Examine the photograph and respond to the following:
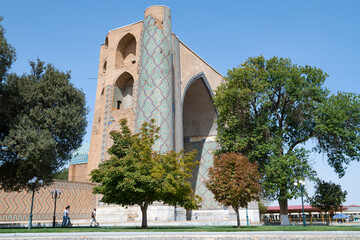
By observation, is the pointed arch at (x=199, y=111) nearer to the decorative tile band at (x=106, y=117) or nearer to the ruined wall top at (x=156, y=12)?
the ruined wall top at (x=156, y=12)

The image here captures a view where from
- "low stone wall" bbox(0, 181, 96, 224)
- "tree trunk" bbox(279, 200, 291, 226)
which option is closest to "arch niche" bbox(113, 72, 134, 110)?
"low stone wall" bbox(0, 181, 96, 224)

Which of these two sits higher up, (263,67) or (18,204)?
(263,67)

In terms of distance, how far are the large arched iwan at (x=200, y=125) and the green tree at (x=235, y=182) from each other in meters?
11.0

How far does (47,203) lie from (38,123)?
9.31 metres

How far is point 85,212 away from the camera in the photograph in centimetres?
2095

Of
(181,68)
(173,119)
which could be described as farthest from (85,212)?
(181,68)

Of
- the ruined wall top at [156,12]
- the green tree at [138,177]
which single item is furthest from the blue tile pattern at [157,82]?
the green tree at [138,177]

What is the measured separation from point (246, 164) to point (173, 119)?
7235 millimetres

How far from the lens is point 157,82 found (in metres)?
19.9

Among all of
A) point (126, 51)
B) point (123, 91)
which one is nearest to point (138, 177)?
point (123, 91)

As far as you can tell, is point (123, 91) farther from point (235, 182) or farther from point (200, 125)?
point (235, 182)

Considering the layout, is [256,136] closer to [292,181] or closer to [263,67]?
[292,181]

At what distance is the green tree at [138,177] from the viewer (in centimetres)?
1188

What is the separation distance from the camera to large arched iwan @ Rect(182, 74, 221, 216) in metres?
25.8
